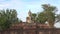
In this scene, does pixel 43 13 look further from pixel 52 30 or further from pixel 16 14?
pixel 52 30

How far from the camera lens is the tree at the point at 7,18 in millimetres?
33303

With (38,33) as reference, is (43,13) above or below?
above

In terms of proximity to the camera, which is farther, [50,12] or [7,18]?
[50,12]

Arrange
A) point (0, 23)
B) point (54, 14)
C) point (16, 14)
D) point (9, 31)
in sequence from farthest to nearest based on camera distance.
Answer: point (16, 14) → point (54, 14) → point (0, 23) → point (9, 31)

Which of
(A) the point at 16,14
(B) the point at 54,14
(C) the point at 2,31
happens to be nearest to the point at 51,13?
(B) the point at 54,14

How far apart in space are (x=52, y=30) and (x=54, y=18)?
33.8 ft

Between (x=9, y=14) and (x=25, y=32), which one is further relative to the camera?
(x=9, y=14)

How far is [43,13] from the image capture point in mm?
41156

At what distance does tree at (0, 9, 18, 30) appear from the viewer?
1311 inches

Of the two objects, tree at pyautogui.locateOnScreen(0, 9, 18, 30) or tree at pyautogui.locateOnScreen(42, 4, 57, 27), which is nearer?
tree at pyautogui.locateOnScreen(0, 9, 18, 30)

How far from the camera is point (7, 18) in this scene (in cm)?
3709

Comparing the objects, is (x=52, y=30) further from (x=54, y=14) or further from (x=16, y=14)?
(x=16, y=14)

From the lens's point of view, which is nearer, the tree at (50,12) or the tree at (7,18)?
the tree at (7,18)

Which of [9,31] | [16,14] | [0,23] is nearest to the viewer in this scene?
[9,31]
